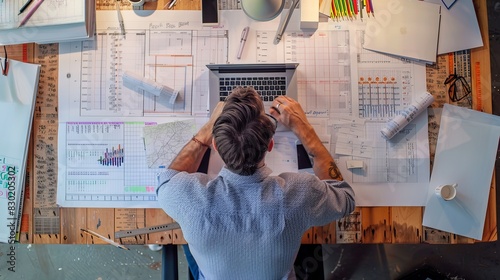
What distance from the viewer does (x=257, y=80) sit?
3.90ft

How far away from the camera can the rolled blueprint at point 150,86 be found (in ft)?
3.95

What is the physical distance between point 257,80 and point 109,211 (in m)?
0.68

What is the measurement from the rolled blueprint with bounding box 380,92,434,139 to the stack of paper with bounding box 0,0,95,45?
1.08 m

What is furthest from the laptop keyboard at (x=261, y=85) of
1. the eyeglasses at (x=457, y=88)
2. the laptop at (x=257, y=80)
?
the eyeglasses at (x=457, y=88)

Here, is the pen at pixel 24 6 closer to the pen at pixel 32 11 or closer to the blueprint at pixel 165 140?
the pen at pixel 32 11

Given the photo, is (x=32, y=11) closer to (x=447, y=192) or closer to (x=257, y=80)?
(x=257, y=80)

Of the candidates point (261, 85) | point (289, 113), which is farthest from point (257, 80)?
point (289, 113)

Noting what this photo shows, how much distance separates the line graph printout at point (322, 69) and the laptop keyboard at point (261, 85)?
76 mm

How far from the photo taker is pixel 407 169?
3.93 ft

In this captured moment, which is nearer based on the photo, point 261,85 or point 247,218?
point 247,218

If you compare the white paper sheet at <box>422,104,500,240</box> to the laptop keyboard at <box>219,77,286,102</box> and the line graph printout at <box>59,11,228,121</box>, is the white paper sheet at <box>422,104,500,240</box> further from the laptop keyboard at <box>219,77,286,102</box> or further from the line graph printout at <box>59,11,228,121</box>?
the line graph printout at <box>59,11,228,121</box>

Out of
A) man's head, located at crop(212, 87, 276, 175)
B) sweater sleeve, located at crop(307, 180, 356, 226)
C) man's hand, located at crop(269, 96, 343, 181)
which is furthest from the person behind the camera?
man's hand, located at crop(269, 96, 343, 181)

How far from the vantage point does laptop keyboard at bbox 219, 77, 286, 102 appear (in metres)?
1.19

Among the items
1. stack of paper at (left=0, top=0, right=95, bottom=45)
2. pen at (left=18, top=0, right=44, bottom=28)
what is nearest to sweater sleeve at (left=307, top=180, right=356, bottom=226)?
stack of paper at (left=0, top=0, right=95, bottom=45)
